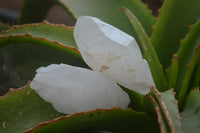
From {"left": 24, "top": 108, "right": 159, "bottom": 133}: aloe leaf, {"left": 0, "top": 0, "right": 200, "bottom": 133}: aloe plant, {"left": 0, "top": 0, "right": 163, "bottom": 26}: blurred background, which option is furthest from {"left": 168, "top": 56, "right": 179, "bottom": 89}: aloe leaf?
{"left": 0, "top": 0, "right": 163, "bottom": 26}: blurred background

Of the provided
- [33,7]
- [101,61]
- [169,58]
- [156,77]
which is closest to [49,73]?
[101,61]

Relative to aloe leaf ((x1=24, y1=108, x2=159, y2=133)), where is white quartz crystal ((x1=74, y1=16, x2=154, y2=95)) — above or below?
above

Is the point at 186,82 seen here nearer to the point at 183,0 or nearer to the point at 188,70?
the point at 188,70

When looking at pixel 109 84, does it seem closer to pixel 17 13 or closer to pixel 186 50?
pixel 186 50

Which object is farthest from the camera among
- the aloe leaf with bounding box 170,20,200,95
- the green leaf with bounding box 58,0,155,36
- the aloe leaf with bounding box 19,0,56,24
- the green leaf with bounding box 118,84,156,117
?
the aloe leaf with bounding box 19,0,56,24

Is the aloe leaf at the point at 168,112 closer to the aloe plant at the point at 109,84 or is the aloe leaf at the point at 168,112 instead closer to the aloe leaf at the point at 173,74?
the aloe plant at the point at 109,84

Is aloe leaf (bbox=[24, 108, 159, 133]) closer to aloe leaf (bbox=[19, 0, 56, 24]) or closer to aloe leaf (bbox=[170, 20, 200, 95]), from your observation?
aloe leaf (bbox=[170, 20, 200, 95])
